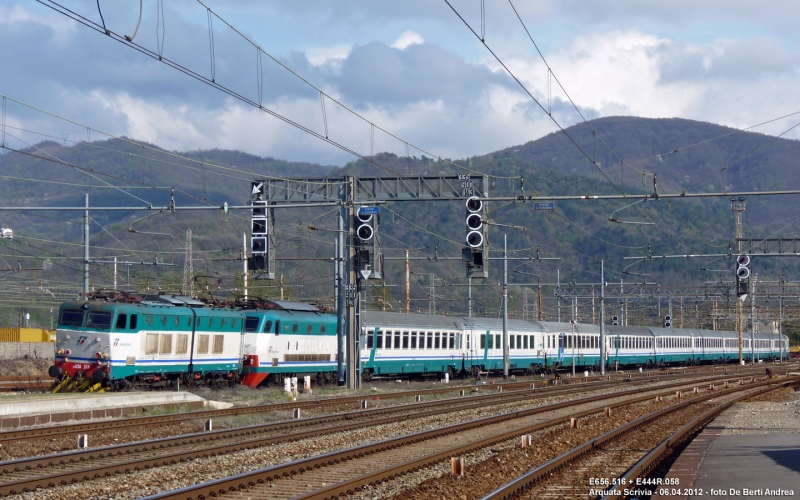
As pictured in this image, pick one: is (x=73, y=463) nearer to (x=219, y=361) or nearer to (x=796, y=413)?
(x=219, y=361)

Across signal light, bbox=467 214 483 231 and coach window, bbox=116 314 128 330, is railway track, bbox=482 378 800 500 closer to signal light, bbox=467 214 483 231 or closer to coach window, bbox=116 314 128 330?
signal light, bbox=467 214 483 231

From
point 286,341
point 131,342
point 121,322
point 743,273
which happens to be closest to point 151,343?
point 131,342

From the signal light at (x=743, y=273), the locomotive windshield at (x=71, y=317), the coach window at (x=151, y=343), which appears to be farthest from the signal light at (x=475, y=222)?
the signal light at (x=743, y=273)

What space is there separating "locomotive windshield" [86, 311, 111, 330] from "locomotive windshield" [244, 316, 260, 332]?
770 cm

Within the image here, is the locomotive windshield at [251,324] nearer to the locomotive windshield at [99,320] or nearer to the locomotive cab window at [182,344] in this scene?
the locomotive cab window at [182,344]

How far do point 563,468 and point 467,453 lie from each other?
256 centimetres

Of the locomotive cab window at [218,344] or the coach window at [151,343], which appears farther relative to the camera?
the locomotive cab window at [218,344]

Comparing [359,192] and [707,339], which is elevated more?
[359,192]

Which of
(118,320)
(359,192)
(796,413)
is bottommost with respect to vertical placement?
(796,413)

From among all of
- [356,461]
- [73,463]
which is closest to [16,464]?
[73,463]

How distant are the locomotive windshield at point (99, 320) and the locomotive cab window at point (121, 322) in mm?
301

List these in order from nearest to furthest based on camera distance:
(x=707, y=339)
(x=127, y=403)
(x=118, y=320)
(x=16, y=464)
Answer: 1. (x=16, y=464)
2. (x=127, y=403)
3. (x=118, y=320)
4. (x=707, y=339)

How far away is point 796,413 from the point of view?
29.8 meters

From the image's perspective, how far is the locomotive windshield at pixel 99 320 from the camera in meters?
31.8
